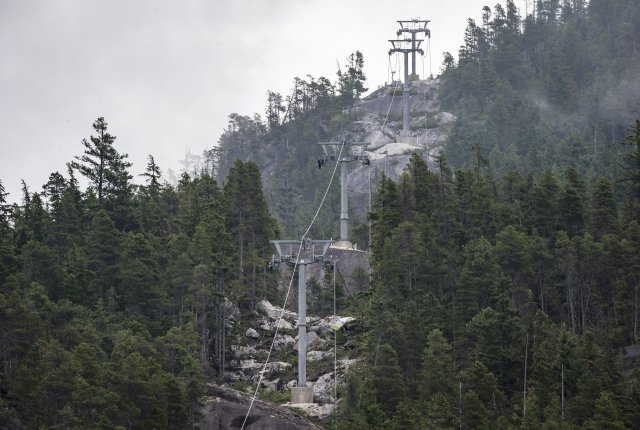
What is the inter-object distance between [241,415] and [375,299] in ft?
34.0

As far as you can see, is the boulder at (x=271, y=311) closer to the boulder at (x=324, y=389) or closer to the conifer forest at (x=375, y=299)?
the conifer forest at (x=375, y=299)

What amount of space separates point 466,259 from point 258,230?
14.9 metres

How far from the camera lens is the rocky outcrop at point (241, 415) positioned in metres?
57.7

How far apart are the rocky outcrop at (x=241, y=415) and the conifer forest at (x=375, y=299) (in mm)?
1193

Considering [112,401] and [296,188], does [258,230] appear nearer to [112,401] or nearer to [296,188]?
[112,401]

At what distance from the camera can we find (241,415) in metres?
58.6

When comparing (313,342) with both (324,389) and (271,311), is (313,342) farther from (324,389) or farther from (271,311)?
(324,389)

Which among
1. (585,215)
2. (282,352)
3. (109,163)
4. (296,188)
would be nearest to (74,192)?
(109,163)

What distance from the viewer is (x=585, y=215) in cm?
6600

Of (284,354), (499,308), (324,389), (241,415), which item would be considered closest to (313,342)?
→ (284,354)

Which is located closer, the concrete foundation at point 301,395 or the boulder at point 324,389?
the concrete foundation at point 301,395

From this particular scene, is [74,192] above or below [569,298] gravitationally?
above

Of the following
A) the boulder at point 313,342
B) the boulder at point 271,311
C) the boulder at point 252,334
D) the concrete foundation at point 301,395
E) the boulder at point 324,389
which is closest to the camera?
the concrete foundation at point 301,395

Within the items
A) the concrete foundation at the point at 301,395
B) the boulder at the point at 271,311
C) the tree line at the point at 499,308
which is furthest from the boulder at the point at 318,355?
the concrete foundation at the point at 301,395
